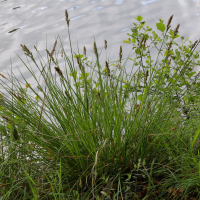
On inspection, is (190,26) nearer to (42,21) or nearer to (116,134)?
(42,21)

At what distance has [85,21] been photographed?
5219 mm

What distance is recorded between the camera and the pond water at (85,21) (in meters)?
4.52

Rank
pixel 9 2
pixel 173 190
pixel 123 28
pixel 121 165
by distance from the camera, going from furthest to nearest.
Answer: pixel 9 2 < pixel 123 28 < pixel 121 165 < pixel 173 190

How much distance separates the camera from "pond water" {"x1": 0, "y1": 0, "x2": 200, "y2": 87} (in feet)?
14.8

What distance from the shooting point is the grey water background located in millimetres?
4504

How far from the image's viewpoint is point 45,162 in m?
1.33

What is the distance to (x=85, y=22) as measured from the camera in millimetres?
5176

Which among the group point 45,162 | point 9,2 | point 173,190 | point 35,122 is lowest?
point 173,190

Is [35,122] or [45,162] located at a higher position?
A: [35,122]

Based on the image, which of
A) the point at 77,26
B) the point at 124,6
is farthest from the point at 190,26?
the point at 77,26

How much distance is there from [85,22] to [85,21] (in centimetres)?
6

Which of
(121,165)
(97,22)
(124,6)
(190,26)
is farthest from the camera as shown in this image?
(124,6)

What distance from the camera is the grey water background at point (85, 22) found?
4.50 m

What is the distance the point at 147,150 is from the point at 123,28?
3.82m
